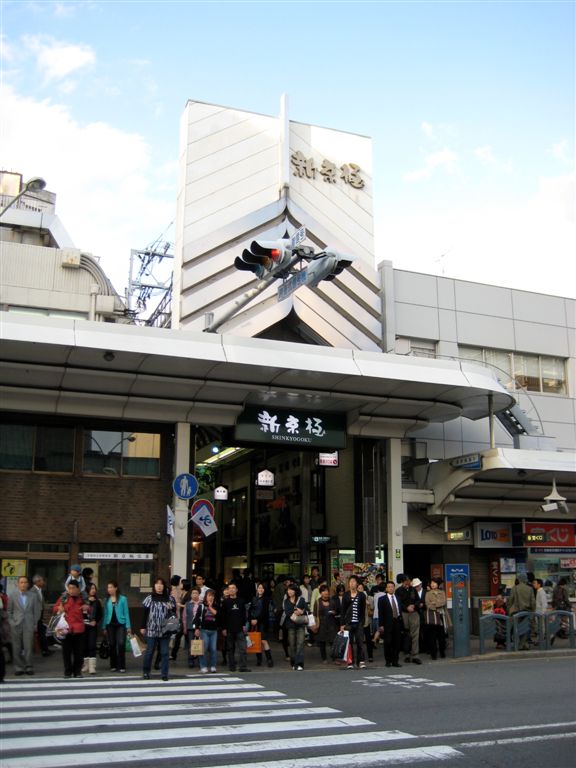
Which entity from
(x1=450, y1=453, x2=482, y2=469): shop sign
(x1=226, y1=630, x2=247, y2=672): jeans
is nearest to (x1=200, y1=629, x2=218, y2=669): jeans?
(x1=226, y1=630, x2=247, y2=672): jeans

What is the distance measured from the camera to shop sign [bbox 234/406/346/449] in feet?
72.7

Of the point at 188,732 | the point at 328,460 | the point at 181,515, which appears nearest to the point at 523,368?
the point at 328,460

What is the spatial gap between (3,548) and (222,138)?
532 inches

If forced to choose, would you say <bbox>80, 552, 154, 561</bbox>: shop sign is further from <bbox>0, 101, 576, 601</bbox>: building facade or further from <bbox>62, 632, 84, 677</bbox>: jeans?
<bbox>62, 632, 84, 677</bbox>: jeans

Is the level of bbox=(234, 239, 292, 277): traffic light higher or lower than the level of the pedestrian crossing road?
higher

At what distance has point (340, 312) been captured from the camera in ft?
84.1

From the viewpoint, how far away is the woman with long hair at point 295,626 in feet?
54.2

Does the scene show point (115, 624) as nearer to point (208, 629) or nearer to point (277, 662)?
point (208, 629)

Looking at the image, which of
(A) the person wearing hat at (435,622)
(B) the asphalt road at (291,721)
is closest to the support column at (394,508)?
(A) the person wearing hat at (435,622)

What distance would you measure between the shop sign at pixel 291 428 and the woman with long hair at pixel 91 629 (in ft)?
25.5

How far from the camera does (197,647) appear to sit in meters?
15.3

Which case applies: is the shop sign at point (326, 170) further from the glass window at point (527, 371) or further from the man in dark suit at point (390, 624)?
the man in dark suit at point (390, 624)

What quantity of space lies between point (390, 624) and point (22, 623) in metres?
7.11

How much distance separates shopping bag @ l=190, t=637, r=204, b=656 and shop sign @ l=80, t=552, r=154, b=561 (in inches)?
263
